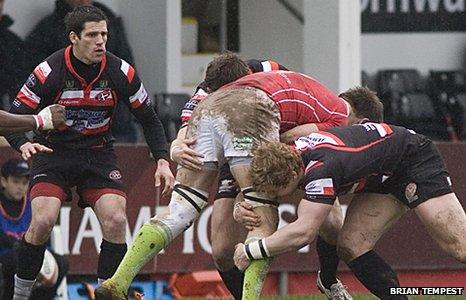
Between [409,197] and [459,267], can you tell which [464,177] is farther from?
[409,197]

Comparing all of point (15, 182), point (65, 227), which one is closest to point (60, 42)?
point (65, 227)

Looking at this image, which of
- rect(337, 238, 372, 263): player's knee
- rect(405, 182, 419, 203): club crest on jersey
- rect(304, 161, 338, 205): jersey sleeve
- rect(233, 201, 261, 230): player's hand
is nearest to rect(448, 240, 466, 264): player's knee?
rect(405, 182, 419, 203): club crest on jersey

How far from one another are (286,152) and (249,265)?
694mm

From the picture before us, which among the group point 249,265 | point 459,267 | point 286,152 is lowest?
point 459,267

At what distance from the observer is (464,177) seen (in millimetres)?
14406

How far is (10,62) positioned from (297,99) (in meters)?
6.07

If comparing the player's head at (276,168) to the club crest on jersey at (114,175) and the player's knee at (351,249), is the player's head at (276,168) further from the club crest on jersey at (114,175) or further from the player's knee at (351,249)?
the club crest on jersey at (114,175)

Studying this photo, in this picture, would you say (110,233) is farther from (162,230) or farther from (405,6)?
(405,6)

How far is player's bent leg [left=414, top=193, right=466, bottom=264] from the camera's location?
989 cm

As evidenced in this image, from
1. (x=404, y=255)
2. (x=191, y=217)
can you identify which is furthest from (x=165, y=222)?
(x=404, y=255)

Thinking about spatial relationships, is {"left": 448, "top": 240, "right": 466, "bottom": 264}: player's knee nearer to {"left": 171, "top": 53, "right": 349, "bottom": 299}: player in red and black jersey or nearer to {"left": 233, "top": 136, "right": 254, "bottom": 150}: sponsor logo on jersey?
{"left": 171, "top": 53, "right": 349, "bottom": 299}: player in red and black jersey

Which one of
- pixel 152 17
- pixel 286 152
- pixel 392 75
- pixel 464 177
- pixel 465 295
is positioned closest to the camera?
pixel 286 152

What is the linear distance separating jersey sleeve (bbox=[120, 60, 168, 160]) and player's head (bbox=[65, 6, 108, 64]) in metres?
0.25

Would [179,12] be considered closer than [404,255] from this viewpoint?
No
